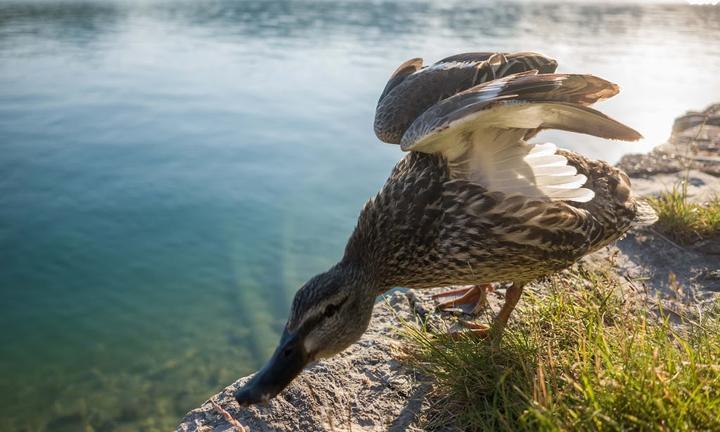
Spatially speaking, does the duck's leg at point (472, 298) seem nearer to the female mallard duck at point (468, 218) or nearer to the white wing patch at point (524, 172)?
the female mallard duck at point (468, 218)

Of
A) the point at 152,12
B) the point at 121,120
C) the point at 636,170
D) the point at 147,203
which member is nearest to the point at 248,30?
the point at 152,12

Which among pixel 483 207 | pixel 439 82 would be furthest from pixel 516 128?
pixel 439 82

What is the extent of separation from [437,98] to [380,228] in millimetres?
1393

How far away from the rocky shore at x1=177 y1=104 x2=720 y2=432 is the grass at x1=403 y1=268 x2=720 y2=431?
20 cm

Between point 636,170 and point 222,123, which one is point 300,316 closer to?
point 636,170

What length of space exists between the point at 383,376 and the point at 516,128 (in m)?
1.63

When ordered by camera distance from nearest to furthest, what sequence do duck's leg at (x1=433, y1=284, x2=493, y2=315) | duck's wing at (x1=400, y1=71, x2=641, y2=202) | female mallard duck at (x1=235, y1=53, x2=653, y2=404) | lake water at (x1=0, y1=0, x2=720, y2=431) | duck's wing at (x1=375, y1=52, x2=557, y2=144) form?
duck's wing at (x1=400, y1=71, x2=641, y2=202), female mallard duck at (x1=235, y1=53, x2=653, y2=404), duck's leg at (x1=433, y1=284, x2=493, y2=315), duck's wing at (x1=375, y1=52, x2=557, y2=144), lake water at (x1=0, y1=0, x2=720, y2=431)

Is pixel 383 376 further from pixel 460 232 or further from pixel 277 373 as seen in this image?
pixel 460 232

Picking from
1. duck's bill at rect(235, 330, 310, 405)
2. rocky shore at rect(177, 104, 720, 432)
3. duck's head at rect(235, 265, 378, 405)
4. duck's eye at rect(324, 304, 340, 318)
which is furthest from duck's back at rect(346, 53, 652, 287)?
duck's bill at rect(235, 330, 310, 405)

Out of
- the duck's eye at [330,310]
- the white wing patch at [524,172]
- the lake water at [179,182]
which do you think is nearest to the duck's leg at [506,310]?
the white wing patch at [524,172]

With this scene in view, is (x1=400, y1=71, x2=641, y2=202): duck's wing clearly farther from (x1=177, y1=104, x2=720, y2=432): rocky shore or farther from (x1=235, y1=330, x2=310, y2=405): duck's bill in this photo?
(x1=235, y1=330, x2=310, y2=405): duck's bill

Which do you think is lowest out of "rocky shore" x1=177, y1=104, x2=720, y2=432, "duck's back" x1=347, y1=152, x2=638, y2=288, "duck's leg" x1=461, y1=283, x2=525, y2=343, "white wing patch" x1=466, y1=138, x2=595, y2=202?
"rocky shore" x1=177, y1=104, x2=720, y2=432

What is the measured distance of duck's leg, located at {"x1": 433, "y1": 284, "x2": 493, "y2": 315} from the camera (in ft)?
12.4

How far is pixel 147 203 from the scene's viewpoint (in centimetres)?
727
